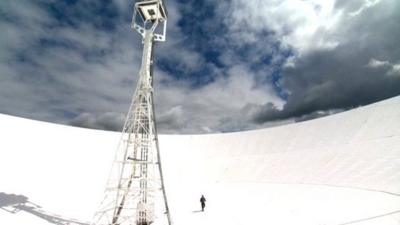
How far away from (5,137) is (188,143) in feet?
73.8

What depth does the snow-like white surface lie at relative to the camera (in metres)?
13.7

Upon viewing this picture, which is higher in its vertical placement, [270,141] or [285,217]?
[270,141]

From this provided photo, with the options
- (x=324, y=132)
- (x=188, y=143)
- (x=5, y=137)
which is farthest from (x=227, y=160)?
(x=5, y=137)

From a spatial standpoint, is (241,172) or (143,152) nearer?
(143,152)

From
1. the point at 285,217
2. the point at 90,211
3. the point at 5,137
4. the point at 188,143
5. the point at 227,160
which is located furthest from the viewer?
the point at 188,143

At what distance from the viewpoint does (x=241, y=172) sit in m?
28.4

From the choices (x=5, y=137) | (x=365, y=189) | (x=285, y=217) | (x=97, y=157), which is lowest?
(x=285, y=217)

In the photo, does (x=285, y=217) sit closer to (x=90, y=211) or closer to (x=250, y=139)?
(x=90, y=211)

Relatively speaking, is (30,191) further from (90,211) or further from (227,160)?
(227,160)

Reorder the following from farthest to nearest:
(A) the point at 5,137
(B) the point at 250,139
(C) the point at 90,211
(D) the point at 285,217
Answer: (B) the point at 250,139 → (A) the point at 5,137 → (C) the point at 90,211 → (D) the point at 285,217

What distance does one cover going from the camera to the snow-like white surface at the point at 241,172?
13.7 meters

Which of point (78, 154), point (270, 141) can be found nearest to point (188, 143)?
point (270, 141)

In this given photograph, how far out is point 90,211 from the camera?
607 inches

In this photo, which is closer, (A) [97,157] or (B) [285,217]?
(B) [285,217]
